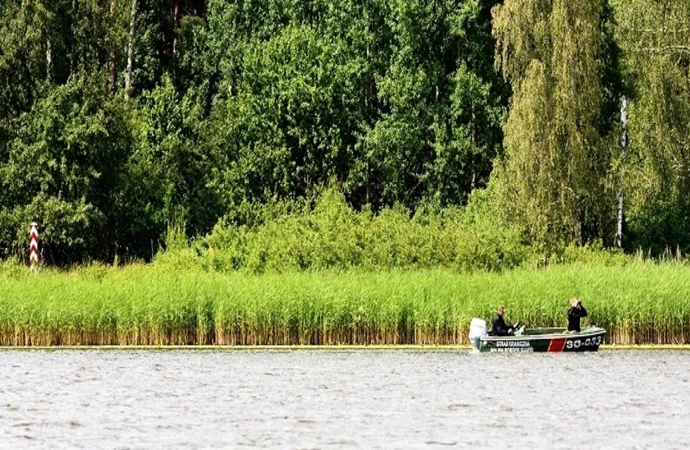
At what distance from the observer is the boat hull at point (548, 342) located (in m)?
40.3

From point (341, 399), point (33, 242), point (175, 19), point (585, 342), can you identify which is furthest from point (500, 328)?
point (175, 19)

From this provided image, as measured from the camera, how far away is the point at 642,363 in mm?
37000

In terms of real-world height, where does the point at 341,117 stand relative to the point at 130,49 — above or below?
below

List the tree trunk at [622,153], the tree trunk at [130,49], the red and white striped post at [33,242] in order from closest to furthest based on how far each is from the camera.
Answer: 1. the red and white striped post at [33,242]
2. the tree trunk at [622,153]
3. the tree trunk at [130,49]

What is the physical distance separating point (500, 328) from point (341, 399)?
11723mm

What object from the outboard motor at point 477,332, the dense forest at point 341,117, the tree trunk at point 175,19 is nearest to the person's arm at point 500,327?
the outboard motor at point 477,332

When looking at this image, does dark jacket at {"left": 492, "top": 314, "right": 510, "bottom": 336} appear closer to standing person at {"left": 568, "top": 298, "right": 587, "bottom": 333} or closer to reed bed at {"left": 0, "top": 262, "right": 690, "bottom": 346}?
reed bed at {"left": 0, "top": 262, "right": 690, "bottom": 346}

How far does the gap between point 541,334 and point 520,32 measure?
19.7m

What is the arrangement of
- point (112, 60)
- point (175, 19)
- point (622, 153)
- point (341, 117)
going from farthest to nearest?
point (175, 19), point (341, 117), point (112, 60), point (622, 153)

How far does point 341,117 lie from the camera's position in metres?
73.0

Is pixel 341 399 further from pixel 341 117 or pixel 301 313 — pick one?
pixel 341 117

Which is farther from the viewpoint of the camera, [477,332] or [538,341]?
[538,341]

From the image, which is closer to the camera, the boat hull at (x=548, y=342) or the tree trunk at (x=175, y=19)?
the boat hull at (x=548, y=342)

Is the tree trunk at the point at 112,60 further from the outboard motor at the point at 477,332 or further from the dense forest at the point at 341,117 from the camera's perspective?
the outboard motor at the point at 477,332
